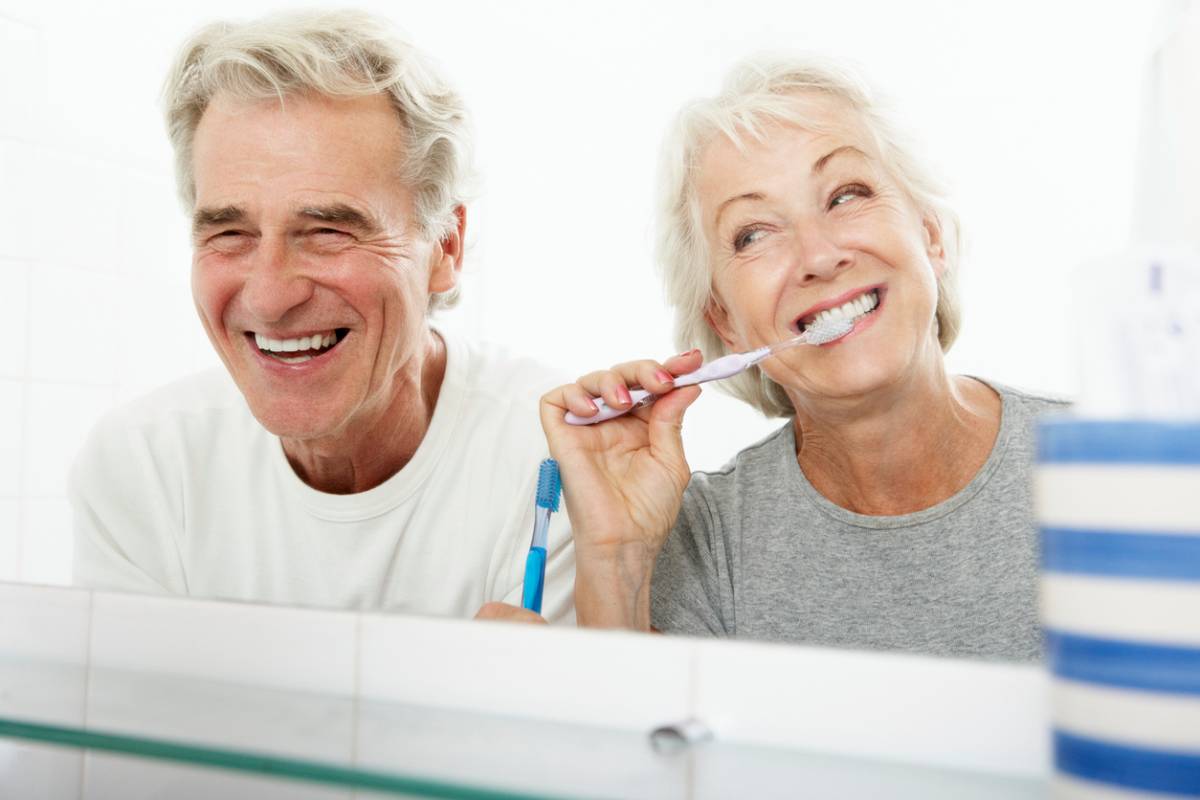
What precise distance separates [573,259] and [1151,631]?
0.42 meters

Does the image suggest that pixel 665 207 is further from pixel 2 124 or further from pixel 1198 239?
pixel 2 124

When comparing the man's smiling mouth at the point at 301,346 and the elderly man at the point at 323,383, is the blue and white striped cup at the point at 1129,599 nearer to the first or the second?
the elderly man at the point at 323,383

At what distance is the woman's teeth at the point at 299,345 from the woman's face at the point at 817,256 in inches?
11.0

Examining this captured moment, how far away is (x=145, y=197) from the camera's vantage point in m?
0.76

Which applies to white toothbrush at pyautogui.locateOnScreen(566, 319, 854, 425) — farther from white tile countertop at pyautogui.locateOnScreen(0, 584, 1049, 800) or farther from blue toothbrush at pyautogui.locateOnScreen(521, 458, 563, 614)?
white tile countertop at pyautogui.locateOnScreen(0, 584, 1049, 800)

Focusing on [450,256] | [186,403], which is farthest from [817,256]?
[186,403]

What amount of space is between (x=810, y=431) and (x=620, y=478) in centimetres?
14

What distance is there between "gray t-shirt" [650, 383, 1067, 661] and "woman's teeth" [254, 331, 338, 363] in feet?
0.92

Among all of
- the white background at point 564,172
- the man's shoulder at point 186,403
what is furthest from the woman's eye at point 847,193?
the man's shoulder at point 186,403

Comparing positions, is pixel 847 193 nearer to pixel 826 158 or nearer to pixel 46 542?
pixel 826 158

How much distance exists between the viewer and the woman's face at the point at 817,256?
65 cm

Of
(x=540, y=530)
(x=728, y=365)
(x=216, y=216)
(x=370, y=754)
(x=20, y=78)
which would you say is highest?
(x=20, y=78)

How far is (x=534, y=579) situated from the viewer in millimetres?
643

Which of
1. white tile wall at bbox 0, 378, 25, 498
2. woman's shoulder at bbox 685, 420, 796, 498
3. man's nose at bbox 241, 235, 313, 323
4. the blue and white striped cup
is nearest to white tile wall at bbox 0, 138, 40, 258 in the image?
white tile wall at bbox 0, 378, 25, 498
